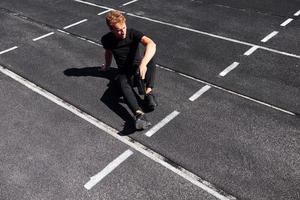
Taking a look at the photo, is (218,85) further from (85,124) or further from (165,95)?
(85,124)

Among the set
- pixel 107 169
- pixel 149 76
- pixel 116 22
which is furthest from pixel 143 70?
pixel 107 169

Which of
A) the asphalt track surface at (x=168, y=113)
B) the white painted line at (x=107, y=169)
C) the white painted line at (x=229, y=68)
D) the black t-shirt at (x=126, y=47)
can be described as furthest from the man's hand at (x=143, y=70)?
the white painted line at (x=229, y=68)

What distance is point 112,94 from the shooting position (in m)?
8.46

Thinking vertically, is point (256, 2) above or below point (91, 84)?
above

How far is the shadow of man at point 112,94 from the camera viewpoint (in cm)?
750

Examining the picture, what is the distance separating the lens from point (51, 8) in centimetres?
1440

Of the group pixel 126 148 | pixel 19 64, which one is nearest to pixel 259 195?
pixel 126 148

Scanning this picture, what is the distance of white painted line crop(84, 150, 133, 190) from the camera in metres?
6.07

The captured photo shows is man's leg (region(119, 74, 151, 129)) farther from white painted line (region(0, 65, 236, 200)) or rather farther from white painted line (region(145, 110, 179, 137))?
white painted line (region(0, 65, 236, 200))

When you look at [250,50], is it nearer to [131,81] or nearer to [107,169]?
[131,81]

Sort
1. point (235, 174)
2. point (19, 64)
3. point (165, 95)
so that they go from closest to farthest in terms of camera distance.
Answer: point (235, 174)
point (165, 95)
point (19, 64)

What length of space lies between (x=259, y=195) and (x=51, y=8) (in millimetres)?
11743

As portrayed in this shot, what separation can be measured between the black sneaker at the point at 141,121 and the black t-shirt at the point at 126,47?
137 cm

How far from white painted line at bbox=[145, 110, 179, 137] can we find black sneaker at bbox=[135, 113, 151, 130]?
0.19 m
